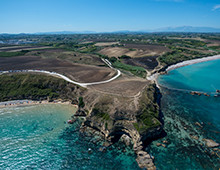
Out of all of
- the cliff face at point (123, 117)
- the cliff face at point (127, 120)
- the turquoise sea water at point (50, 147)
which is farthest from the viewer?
the cliff face at point (123, 117)

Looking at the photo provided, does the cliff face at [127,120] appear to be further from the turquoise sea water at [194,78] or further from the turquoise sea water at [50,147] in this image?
the turquoise sea water at [194,78]

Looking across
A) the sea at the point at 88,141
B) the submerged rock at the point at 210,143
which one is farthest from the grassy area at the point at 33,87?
the submerged rock at the point at 210,143

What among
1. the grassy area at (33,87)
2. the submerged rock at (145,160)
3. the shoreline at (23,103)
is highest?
the grassy area at (33,87)

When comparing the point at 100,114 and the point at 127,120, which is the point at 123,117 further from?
the point at 100,114

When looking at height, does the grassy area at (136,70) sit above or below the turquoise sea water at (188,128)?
above

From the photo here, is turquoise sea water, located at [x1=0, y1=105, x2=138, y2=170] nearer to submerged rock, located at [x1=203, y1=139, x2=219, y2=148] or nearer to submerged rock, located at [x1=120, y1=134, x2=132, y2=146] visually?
submerged rock, located at [x1=120, y1=134, x2=132, y2=146]

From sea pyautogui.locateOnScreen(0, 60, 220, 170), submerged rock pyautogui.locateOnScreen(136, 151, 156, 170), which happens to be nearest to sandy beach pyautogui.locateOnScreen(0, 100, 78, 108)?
sea pyautogui.locateOnScreen(0, 60, 220, 170)

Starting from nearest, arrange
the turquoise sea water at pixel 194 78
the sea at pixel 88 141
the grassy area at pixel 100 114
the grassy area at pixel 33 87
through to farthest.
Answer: the sea at pixel 88 141
the grassy area at pixel 100 114
the grassy area at pixel 33 87
the turquoise sea water at pixel 194 78

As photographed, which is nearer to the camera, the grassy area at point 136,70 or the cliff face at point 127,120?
the cliff face at point 127,120

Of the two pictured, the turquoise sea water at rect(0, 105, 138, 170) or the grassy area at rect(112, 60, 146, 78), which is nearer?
the turquoise sea water at rect(0, 105, 138, 170)
